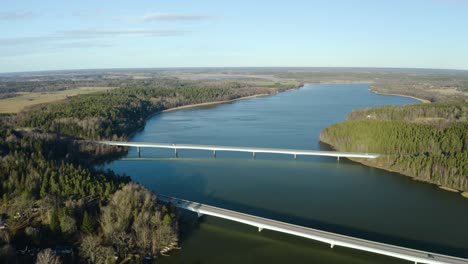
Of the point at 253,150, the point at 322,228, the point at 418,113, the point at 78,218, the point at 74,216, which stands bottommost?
the point at 322,228

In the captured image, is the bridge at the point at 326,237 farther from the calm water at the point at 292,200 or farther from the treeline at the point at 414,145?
the treeline at the point at 414,145

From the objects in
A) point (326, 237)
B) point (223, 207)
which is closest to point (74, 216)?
point (223, 207)

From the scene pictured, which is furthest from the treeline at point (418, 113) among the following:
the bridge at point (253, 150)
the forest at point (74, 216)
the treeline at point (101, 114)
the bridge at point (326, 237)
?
the forest at point (74, 216)

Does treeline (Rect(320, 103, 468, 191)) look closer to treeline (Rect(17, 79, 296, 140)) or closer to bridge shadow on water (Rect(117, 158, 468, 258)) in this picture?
bridge shadow on water (Rect(117, 158, 468, 258))

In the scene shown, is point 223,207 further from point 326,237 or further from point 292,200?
point 326,237

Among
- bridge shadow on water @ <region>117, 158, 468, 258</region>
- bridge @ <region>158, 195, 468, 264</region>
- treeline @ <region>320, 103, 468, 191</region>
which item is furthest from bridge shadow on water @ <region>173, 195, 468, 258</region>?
treeline @ <region>320, 103, 468, 191</region>
